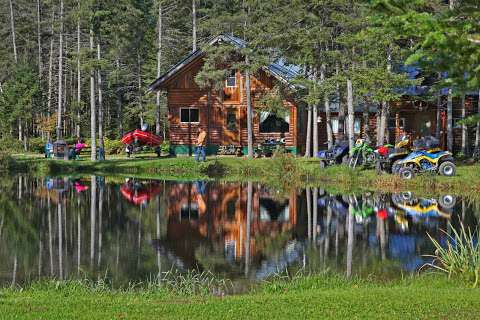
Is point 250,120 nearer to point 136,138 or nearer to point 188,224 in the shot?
point 136,138

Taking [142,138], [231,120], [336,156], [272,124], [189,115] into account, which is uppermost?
[189,115]

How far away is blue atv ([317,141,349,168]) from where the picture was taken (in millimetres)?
26859

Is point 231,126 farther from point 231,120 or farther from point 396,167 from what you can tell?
point 396,167

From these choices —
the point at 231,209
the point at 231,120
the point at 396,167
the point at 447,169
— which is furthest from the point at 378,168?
the point at 231,120

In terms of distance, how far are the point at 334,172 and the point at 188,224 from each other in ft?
30.9

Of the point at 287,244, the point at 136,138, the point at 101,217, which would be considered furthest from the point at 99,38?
the point at 287,244

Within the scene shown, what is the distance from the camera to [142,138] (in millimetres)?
36812

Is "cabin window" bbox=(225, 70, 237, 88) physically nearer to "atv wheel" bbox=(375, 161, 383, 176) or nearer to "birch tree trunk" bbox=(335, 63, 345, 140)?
"birch tree trunk" bbox=(335, 63, 345, 140)

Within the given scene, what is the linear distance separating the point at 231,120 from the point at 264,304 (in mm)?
28501

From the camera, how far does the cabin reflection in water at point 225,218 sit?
14273 mm

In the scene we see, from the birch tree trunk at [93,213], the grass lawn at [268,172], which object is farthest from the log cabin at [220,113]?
the birch tree trunk at [93,213]

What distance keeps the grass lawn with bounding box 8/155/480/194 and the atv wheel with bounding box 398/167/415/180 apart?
21 cm

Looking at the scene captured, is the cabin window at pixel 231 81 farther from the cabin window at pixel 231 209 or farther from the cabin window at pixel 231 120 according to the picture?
the cabin window at pixel 231 209

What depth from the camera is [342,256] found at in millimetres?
12617
